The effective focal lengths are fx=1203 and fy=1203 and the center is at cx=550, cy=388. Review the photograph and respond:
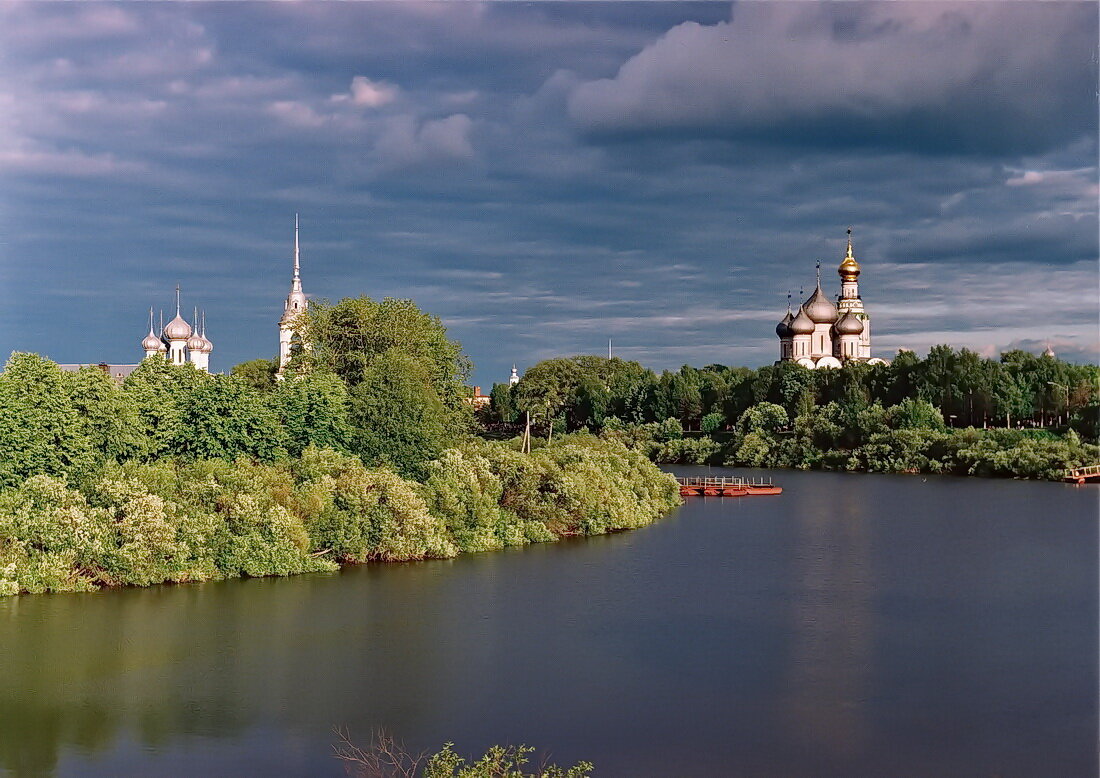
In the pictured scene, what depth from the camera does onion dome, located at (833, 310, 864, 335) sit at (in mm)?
84000

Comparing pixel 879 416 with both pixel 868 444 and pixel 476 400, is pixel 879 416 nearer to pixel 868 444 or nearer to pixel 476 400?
pixel 868 444

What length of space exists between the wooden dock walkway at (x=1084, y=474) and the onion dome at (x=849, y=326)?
3716cm

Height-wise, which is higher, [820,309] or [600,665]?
[820,309]

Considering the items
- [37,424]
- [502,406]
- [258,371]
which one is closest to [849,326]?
[502,406]

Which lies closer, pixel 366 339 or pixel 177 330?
pixel 366 339

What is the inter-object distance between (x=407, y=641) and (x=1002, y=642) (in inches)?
390

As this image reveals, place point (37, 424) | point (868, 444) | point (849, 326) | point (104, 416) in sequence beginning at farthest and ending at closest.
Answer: point (849, 326) → point (868, 444) → point (104, 416) → point (37, 424)

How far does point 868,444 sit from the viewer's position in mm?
55344

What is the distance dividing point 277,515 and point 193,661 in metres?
6.79

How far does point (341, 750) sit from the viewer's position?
574 inches

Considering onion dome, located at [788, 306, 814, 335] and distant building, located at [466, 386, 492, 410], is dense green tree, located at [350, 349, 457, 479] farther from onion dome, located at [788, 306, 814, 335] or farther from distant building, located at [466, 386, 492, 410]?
onion dome, located at [788, 306, 814, 335]

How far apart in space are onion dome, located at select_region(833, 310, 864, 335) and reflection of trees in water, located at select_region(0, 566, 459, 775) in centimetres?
6454

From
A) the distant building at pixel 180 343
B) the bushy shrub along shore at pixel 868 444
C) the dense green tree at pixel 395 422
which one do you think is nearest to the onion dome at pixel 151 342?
the distant building at pixel 180 343

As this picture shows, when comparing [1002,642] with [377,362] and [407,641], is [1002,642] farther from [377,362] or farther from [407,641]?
[377,362]
